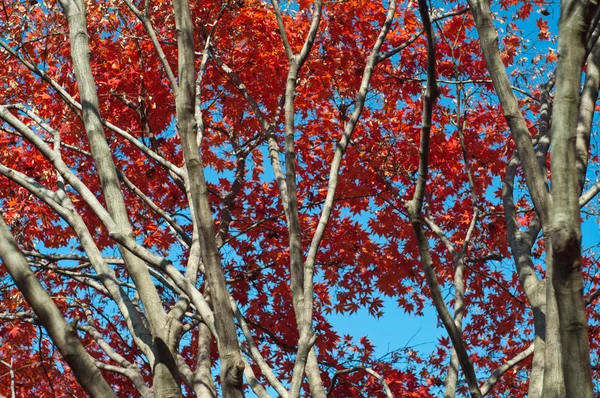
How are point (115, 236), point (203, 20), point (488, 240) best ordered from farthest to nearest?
point (488, 240)
point (203, 20)
point (115, 236)

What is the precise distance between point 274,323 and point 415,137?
11.9 ft

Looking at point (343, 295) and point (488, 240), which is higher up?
point (488, 240)

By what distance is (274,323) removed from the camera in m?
9.95

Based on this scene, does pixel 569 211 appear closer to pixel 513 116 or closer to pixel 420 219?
pixel 513 116

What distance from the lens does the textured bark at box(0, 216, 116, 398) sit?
3299 millimetres

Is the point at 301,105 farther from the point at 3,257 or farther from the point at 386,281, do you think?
the point at 3,257

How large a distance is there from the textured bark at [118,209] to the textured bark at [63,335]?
91 cm

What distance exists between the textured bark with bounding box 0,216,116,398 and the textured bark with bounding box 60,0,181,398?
0.91m

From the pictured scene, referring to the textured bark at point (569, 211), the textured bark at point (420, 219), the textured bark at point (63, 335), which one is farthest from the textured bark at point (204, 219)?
the textured bark at point (569, 211)

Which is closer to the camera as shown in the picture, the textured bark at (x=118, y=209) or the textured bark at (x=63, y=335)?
the textured bark at (x=63, y=335)

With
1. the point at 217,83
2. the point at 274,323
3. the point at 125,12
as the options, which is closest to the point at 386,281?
the point at 274,323

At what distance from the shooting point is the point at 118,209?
185 inches

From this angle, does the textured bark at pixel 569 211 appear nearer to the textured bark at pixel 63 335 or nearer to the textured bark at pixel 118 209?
the textured bark at pixel 63 335

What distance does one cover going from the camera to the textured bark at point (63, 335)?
10.8 feet
